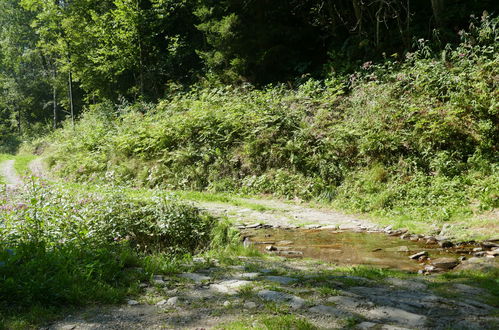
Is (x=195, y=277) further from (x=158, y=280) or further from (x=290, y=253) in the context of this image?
(x=290, y=253)

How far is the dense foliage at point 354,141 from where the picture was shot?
9031 mm

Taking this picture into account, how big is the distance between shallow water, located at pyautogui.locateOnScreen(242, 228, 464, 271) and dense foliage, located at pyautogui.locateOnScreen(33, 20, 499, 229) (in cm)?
164

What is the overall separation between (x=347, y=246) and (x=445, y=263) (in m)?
1.57

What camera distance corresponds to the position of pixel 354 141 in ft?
36.0

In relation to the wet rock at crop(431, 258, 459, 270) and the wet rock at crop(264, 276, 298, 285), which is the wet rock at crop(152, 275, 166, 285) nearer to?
the wet rock at crop(264, 276, 298, 285)

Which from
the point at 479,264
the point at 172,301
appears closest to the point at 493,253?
the point at 479,264

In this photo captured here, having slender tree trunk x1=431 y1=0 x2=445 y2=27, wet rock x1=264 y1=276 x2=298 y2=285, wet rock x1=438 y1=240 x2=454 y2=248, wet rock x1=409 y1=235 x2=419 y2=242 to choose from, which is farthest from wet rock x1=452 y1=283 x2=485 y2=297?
slender tree trunk x1=431 y1=0 x2=445 y2=27

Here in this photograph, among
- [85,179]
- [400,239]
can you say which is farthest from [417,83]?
[85,179]

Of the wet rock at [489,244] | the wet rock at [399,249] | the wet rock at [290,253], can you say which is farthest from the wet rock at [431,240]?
the wet rock at [290,253]

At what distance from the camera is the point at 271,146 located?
1228cm

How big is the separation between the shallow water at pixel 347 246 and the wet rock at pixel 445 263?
0.60 feet

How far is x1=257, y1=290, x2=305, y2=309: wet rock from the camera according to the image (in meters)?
3.75

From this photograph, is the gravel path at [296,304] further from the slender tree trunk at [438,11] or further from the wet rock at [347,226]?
the slender tree trunk at [438,11]

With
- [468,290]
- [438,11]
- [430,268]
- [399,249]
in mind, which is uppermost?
[438,11]
